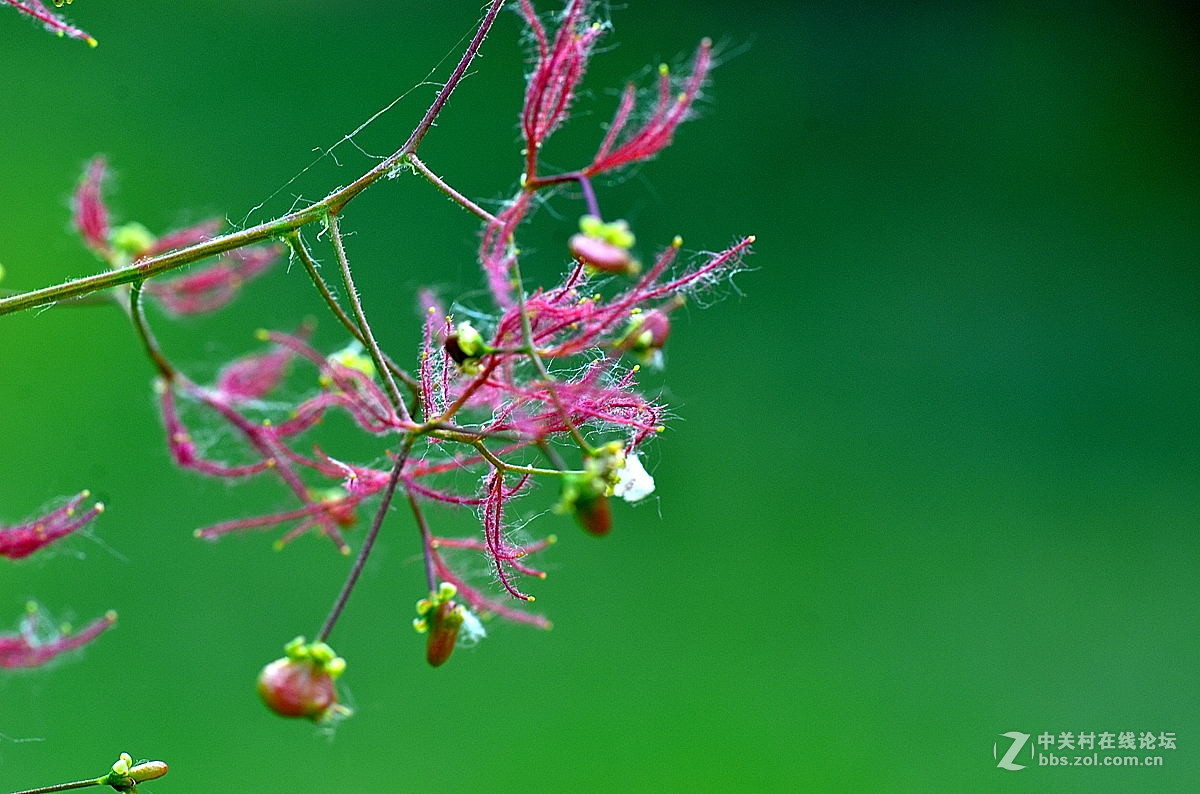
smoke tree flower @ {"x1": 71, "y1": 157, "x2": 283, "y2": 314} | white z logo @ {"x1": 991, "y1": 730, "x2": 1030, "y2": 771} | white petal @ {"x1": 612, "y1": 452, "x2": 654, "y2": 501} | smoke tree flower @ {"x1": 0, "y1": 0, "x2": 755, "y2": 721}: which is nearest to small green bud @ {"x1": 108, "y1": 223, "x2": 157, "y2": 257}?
smoke tree flower @ {"x1": 71, "y1": 157, "x2": 283, "y2": 314}

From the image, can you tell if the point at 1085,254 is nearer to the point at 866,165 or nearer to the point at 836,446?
the point at 866,165

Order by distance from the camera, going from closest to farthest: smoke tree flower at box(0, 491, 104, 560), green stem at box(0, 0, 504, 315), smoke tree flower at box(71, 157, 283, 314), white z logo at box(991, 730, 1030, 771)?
green stem at box(0, 0, 504, 315)
smoke tree flower at box(0, 491, 104, 560)
smoke tree flower at box(71, 157, 283, 314)
white z logo at box(991, 730, 1030, 771)

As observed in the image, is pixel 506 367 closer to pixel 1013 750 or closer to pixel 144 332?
pixel 144 332

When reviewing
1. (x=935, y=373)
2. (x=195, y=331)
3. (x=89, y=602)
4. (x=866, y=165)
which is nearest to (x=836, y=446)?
(x=935, y=373)

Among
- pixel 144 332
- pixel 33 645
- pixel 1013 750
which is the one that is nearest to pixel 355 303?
pixel 144 332

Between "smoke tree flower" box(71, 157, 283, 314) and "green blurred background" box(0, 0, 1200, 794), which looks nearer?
"smoke tree flower" box(71, 157, 283, 314)

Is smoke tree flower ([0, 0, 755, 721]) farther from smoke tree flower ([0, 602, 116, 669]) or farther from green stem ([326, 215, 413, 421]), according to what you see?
smoke tree flower ([0, 602, 116, 669])

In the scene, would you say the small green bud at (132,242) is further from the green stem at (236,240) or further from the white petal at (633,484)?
the white petal at (633,484)
